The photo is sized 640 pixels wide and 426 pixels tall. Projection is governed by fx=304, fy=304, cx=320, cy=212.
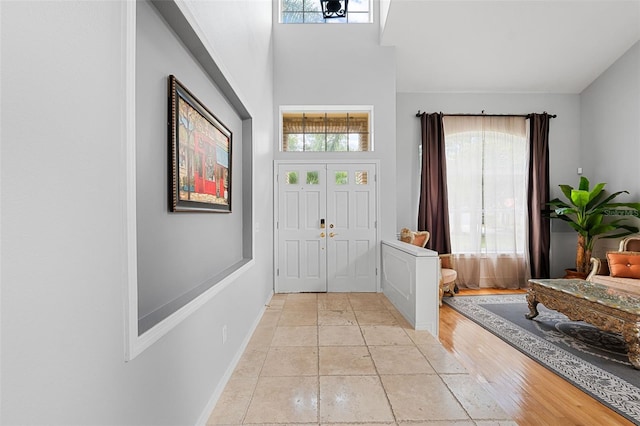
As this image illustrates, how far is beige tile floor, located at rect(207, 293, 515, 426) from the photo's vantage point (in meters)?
1.80

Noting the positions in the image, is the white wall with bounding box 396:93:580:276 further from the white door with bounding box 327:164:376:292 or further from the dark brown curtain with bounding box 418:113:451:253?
the white door with bounding box 327:164:376:292

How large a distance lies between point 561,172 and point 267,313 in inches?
226

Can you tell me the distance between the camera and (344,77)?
15.1 feet

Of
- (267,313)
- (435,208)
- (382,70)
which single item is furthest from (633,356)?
(382,70)

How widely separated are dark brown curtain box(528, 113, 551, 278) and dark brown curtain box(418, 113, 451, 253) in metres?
1.59

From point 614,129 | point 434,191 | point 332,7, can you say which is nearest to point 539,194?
point 614,129

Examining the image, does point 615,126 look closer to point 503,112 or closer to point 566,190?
point 566,190

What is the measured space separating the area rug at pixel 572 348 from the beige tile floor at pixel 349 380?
0.97m

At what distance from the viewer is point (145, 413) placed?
1166 mm

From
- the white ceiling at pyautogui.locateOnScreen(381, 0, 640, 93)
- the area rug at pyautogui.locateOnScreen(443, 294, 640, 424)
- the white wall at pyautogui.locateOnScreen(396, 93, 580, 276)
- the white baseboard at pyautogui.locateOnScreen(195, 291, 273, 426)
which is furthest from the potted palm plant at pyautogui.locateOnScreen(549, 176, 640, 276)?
the white baseboard at pyautogui.locateOnScreen(195, 291, 273, 426)

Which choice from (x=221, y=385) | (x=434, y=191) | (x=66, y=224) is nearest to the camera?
(x=66, y=224)

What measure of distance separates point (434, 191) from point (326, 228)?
6.86ft

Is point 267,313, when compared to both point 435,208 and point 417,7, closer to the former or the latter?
point 435,208

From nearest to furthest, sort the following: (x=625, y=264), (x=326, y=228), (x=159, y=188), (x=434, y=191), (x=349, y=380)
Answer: (x=159, y=188)
(x=349, y=380)
(x=625, y=264)
(x=326, y=228)
(x=434, y=191)
